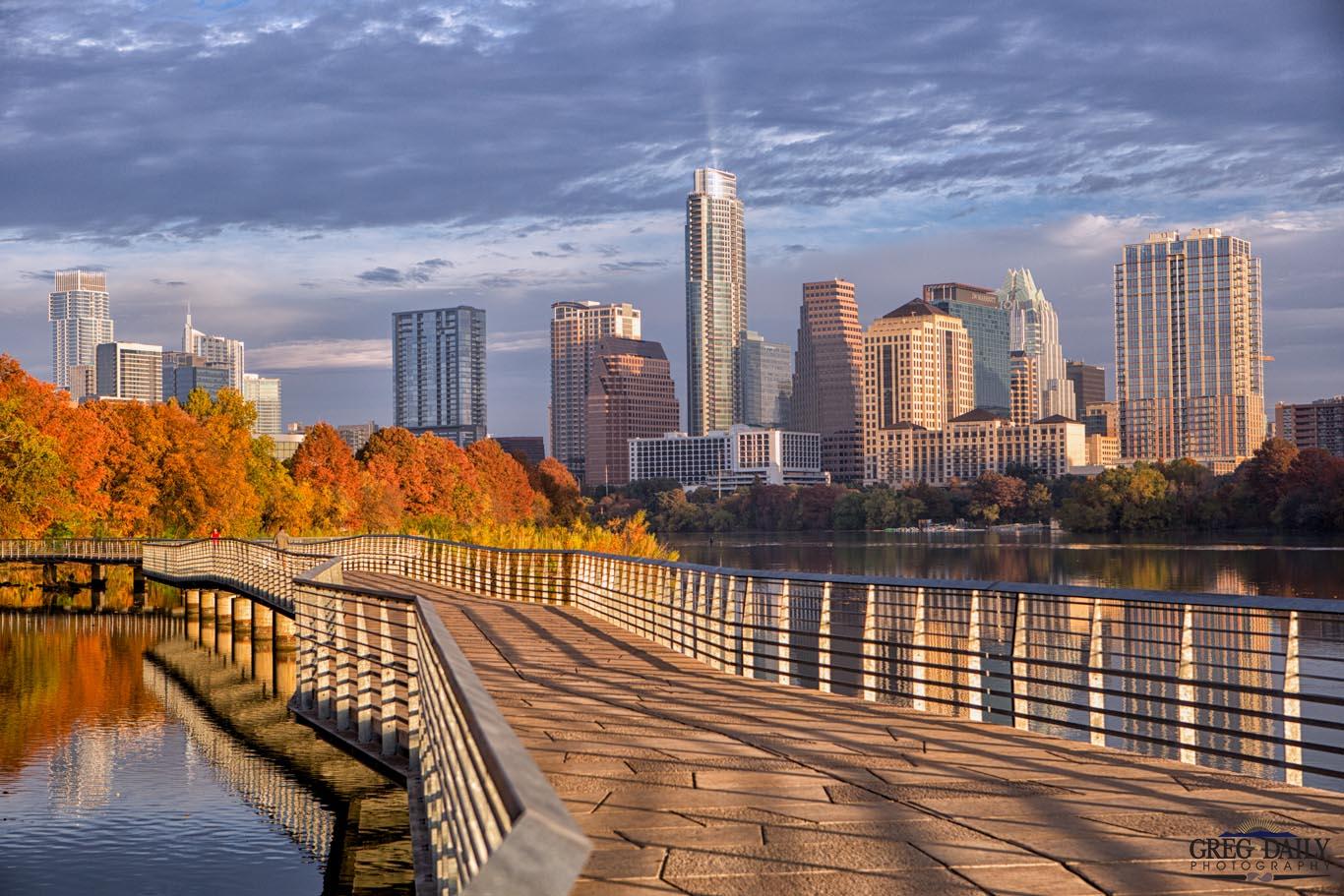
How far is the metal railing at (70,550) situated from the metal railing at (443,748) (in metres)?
42.3

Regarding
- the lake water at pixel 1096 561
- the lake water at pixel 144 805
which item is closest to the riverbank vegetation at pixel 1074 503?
the lake water at pixel 1096 561

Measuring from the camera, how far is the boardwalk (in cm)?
639

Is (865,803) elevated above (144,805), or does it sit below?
above

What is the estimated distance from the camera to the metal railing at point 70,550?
6119 centimetres

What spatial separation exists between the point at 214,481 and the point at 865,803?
6942 cm

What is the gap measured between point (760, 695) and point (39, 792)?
12461 mm

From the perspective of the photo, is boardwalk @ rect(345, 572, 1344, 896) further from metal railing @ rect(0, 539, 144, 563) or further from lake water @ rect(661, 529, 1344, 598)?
metal railing @ rect(0, 539, 144, 563)

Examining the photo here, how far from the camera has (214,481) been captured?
73.1m

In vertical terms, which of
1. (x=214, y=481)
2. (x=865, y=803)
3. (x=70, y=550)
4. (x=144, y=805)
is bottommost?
(x=144, y=805)

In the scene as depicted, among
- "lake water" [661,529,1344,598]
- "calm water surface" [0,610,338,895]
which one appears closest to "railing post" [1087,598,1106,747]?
A: "calm water surface" [0,610,338,895]

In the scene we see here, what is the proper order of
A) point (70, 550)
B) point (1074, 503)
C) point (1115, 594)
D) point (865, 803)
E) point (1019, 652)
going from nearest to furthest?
point (865, 803) → point (1115, 594) → point (1019, 652) → point (70, 550) → point (1074, 503)

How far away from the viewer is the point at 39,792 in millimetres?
20844

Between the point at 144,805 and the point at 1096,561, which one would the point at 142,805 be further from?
the point at 1096,561

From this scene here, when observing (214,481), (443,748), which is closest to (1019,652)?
(443,748)
